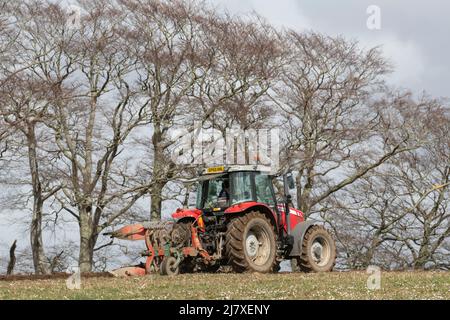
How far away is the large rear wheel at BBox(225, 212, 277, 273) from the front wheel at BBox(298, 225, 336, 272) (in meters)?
1.00

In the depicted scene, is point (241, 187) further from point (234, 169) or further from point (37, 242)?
point (37, 242)

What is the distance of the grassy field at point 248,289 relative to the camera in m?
10.8

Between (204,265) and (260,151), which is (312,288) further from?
(260,151)

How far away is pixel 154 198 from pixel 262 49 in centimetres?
712

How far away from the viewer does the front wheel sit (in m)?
18.2

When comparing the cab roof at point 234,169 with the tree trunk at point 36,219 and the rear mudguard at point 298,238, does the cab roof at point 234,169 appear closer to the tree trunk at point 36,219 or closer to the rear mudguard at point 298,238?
the rear mudguard at point 298,238

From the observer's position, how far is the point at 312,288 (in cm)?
1193

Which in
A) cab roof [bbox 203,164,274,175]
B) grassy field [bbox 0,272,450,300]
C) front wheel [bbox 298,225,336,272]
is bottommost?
grassy field [bbox 0,272,450,300]

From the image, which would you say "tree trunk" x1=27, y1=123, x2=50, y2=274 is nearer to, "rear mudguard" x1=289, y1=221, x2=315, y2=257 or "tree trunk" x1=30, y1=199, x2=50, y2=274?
A: "tree trunk" x1=30, y1=199, x2=50, y2=274

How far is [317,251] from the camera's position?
1883cm

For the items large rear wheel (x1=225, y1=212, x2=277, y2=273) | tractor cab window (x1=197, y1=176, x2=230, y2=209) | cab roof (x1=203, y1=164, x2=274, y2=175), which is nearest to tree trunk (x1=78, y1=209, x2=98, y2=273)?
tractor cab window (x1=197, y1=176, x2=230, y2=209)

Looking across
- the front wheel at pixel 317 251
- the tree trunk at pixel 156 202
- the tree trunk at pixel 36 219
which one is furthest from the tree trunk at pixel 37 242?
the front wheel at pixel 317 251

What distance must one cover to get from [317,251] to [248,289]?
291 inches
